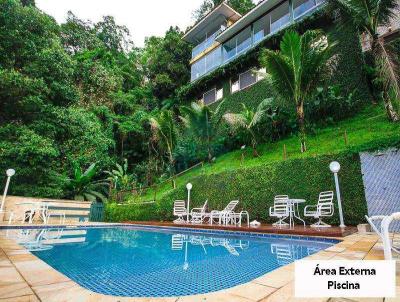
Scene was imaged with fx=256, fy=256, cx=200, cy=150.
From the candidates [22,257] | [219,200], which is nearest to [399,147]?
[219,200]

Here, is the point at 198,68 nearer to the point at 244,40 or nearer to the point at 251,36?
the point at 244,40

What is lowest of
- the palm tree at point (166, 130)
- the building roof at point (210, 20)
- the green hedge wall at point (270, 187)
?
the green hedge wall at point (270, 187)

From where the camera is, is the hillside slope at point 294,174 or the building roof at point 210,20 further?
the building roof at point 210,20

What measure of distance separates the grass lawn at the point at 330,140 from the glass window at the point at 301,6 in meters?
7.55

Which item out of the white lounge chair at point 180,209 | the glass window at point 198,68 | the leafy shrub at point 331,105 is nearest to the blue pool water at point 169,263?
the white lounge chair at point 180,209

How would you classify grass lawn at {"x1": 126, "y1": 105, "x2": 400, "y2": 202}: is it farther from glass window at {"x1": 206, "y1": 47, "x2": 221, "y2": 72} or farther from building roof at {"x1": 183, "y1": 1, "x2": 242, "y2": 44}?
building roof at {"x1": 183, "y1": 1, "x2": 242, "y2": 44}

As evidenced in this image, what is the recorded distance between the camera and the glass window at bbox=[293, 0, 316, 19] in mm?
15980

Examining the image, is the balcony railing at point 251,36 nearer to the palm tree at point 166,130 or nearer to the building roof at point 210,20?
the building roof at point 210,20

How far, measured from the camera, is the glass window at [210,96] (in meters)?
21.5

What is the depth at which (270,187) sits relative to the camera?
962cm

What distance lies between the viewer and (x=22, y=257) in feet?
13.2

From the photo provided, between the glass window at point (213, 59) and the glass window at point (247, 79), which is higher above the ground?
the glass window at point (213, 59)
